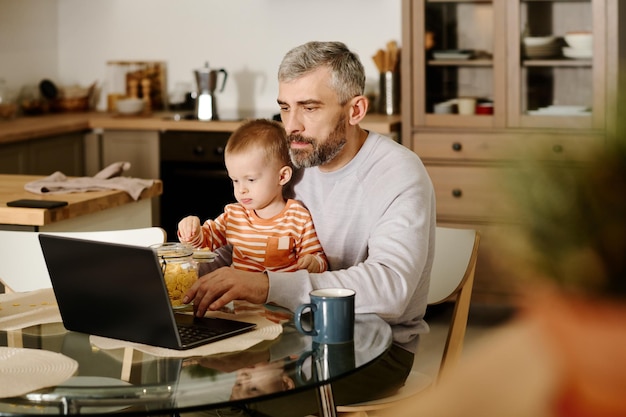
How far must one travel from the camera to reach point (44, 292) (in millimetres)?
1927

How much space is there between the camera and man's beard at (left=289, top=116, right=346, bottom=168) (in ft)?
6.81

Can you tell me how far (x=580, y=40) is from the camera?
4.36 m

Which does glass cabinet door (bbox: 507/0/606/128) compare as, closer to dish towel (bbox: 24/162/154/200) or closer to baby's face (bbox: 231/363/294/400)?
dish towel (bbox: 24/162/154/200)

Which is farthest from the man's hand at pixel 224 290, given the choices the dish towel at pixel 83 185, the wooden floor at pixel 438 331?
the wooden floor at pixel 438 331

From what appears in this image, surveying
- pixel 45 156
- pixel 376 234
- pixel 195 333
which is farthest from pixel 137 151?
pixel 195 333

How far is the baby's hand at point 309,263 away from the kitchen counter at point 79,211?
105 cm

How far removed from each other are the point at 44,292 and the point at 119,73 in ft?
12.6

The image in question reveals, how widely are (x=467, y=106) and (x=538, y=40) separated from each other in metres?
0.46

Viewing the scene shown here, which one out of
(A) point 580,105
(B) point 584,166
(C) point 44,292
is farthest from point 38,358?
(A) point 580,105

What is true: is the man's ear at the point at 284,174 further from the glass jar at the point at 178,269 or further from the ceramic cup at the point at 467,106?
the ceramic cup at the point at 467,106

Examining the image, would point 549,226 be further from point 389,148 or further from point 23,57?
point 23,57

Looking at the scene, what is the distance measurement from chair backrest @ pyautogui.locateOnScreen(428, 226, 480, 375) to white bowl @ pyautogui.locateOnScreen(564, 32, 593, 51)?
237 centimetres

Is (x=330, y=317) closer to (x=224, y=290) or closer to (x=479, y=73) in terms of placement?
(x=224, y=290)

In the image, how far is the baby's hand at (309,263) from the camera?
1.94m
